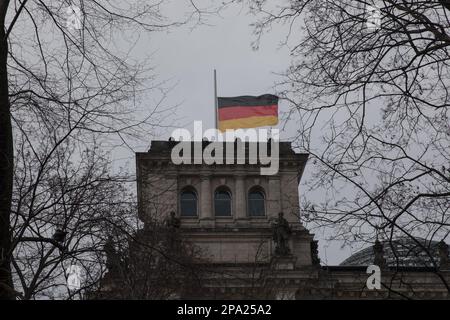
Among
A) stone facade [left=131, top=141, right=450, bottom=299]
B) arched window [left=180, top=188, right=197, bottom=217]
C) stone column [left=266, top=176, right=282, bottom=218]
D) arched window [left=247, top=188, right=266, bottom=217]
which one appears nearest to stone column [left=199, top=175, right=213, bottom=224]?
stone facade [left=131, top=141, right=450, bottom=299]

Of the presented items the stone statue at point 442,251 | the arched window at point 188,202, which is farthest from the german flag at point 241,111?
the stone statue at point 442,251

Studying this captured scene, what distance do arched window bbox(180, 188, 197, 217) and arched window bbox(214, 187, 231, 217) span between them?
5.53 ft

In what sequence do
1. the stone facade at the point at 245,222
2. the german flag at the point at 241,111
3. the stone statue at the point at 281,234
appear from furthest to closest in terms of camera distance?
the german flag at the point at 241,111 → the stone statue at the point at 281,234 → the stone facade at the point at 245,222

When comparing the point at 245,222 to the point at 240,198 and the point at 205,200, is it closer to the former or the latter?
the point at 240,198

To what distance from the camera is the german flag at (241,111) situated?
6106 centimetres

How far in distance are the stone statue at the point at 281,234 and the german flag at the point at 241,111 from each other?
7195 mm

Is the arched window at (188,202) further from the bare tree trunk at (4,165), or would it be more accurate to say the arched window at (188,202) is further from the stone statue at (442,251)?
the bare tree trunk at (4,165)

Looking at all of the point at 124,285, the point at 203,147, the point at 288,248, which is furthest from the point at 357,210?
the point at 203,147

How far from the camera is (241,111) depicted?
207 feet

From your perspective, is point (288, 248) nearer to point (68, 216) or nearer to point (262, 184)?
point (262, 184)

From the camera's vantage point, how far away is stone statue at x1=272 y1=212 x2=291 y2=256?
5897cm

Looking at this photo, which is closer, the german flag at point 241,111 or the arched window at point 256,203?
the german flag at point 241,111

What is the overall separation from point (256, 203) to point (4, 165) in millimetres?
53948
